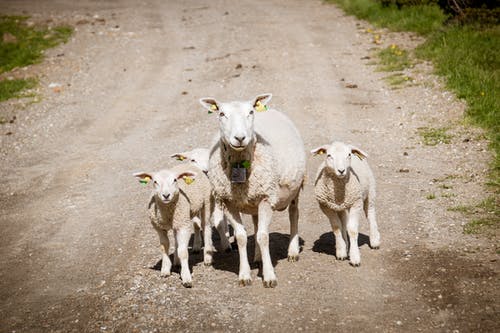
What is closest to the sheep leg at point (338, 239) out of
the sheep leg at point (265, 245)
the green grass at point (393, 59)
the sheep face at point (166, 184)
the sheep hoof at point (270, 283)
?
the sheep leg at point (265, 245)

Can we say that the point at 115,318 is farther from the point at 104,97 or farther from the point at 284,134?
the point at 104,97

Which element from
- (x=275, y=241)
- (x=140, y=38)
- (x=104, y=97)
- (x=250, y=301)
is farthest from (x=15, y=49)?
(x=250, y=301)

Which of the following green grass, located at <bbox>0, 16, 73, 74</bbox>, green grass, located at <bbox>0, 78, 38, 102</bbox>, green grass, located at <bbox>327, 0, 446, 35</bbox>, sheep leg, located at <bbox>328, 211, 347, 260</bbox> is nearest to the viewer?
sheep leg, located at <bbox>328, 211, 347, 260</bbox>

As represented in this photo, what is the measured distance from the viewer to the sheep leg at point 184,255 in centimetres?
752

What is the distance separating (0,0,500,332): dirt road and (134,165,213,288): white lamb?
0.27 m

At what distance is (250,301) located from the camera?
23.3 feet

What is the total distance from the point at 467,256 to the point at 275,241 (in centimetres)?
266

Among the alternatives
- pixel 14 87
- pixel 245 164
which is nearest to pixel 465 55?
pixel 245 164

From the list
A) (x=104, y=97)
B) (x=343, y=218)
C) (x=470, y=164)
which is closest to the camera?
(x=343, y=218)

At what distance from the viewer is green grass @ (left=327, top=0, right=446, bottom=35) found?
2028cm

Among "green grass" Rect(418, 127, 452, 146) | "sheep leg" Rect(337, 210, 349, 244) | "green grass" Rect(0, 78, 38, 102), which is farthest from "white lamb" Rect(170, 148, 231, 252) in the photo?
"green grass" Rect(0, 78, 38, 102)

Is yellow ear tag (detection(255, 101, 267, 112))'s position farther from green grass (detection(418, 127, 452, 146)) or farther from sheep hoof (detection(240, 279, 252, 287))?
green grass (detection(418, 127, 452, 146))

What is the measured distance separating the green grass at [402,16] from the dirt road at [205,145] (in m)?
0.68

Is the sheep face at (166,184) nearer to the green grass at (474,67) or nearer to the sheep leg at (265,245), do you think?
the sheep leg at (265,245)
